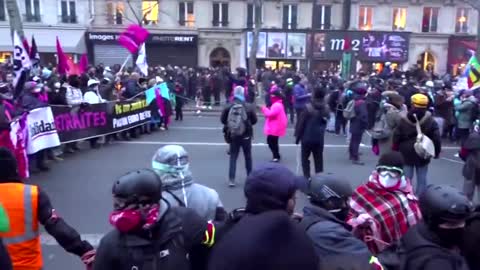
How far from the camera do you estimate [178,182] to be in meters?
3.46

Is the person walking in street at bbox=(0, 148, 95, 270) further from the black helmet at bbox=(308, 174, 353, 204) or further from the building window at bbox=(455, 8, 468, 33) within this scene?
the building window at bbox=(455, 8, 468, 33)

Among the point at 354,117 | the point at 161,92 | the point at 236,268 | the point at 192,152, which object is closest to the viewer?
the point at 236,268

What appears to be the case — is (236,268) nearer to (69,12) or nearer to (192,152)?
(192,152)

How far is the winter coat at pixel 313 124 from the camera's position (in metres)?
8.83

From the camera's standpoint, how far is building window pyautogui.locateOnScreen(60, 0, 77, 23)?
37875 mm

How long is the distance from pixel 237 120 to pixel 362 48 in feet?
90.1

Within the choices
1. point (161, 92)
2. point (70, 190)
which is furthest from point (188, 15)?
point (70, 190)

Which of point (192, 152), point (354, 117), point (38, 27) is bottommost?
point (192, 152)

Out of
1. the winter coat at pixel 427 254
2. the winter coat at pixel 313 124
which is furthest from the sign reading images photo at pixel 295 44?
the winter coat at pixel 427 254

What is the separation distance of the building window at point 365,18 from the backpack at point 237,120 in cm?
3256

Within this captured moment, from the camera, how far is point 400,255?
2.81 meters

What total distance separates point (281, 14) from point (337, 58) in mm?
6910

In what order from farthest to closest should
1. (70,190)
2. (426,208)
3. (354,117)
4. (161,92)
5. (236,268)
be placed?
(161,92)
(354,117)
(70,190)
(426,208)
(236,268)

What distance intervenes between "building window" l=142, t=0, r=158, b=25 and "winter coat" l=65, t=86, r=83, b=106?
2703 cm
